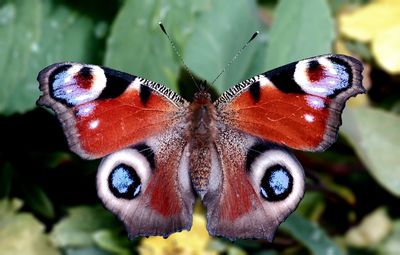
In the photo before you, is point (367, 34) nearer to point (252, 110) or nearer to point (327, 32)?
point (327, 32)

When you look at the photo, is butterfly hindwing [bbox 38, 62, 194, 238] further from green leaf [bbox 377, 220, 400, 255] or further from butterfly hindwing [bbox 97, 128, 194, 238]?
green leaf [bbox 377, 220, 400, 255]

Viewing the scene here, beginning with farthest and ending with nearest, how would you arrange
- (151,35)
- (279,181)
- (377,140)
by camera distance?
1. (377,140)
2. (151,35)
3. (279,181)

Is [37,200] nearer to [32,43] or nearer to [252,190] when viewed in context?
[32,43]

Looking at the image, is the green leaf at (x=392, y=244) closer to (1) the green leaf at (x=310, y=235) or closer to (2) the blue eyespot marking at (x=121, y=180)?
(1) the green leaf at (x=310, y=235)

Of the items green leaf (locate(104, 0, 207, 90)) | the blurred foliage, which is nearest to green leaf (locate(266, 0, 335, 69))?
the blurred foliage

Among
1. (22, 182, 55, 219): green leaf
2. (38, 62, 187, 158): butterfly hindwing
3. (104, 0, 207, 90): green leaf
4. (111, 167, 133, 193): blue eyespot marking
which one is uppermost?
(38, 62, 187, 158): butterfly hindwing

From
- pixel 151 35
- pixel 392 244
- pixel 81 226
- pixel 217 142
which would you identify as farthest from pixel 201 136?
pixel 392 244
